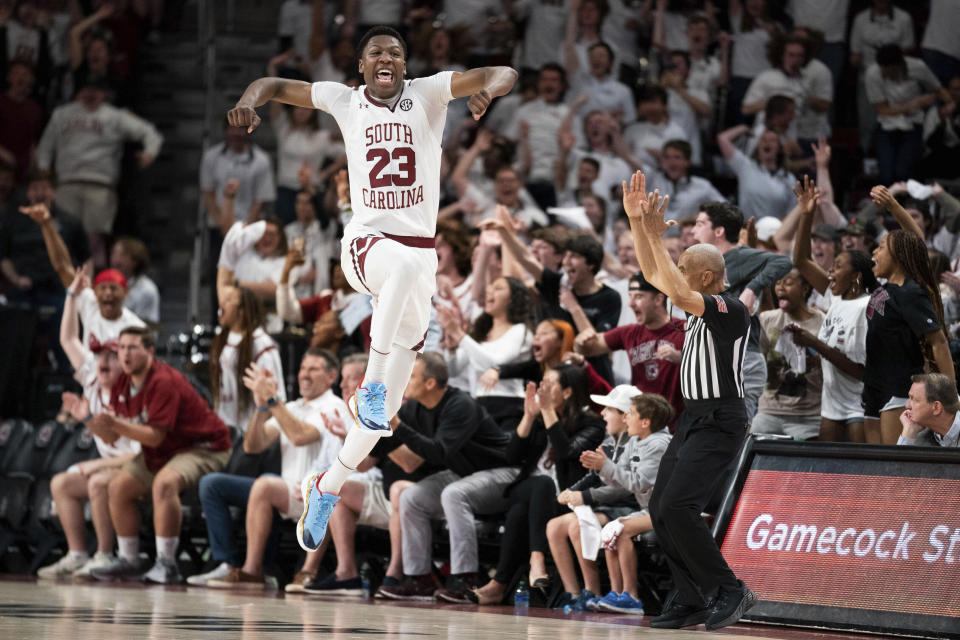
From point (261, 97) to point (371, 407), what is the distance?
1583 millimetres

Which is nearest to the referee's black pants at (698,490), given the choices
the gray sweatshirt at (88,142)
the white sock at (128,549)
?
the white sock at (128,549)

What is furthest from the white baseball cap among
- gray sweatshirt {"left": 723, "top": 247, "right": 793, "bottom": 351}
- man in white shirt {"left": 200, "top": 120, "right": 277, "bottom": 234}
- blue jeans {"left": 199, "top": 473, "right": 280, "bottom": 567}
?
man in white shirt {"left": 200, "top": 120, "right": 277, "bottom": 234}

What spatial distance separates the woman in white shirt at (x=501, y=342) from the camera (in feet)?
33.2

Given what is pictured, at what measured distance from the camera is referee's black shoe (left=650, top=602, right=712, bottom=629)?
7.33 metres

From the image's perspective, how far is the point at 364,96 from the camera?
707cm

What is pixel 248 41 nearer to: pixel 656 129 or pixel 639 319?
pixel 656 129

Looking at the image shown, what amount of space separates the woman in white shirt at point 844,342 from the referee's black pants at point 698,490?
1.73 metres

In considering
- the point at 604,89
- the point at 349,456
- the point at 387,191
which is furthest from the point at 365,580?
the point at 604,89

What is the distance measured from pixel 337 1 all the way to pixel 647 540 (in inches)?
367

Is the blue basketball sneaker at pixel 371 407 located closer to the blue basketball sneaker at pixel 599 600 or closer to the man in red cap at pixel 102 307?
the blue basketball sneaker at pixel 599 600

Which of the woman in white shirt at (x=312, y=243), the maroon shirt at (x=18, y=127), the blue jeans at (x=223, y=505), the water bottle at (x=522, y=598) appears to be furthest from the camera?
the maroon shirt at (x=18, y=127)

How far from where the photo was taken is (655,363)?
930cm

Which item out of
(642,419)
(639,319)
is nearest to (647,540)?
(642,419)

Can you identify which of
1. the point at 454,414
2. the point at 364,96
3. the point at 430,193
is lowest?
the point at 454,414
